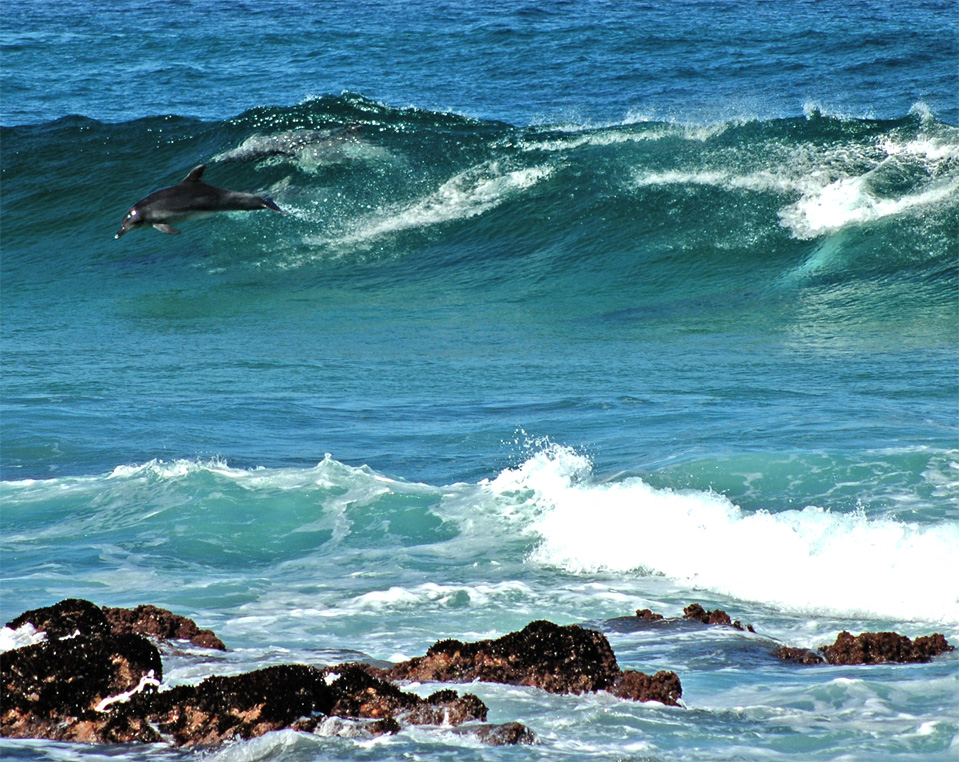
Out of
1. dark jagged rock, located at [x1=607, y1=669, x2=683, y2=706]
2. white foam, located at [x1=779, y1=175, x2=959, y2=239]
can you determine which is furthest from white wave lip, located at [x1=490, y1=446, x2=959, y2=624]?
white foam, located at [x1=779, y1=175, x2=959, y2=239]

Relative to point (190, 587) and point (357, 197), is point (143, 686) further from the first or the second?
point (357, 197)

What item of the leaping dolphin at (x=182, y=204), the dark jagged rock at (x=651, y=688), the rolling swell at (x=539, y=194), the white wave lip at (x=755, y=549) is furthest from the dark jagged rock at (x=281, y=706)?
the rolling swell at (x=539, y=194)

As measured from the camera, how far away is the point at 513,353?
40.4 feet

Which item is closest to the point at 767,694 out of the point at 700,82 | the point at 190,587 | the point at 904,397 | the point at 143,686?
the point at 143,686

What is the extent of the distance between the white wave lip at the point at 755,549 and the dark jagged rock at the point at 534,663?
192 cm

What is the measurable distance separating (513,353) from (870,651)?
7.76 metres

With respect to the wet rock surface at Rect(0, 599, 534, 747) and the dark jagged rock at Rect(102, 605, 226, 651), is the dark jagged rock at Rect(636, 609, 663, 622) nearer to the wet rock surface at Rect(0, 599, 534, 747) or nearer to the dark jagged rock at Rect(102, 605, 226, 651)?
the wet rock surface at Rect(0, 599, 534, 747)

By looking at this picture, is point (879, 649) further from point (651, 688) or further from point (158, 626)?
point (158, 626)

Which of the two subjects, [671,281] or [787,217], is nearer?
[671,281]

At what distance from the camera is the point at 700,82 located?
70.5 feet

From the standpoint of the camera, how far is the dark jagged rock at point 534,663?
4.21 m

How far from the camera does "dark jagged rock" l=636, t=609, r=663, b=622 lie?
17.9ft

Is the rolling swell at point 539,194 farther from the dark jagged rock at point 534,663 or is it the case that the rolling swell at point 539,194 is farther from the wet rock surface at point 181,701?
the wet rock surface at point 181,701

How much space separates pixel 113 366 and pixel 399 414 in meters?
3.89
